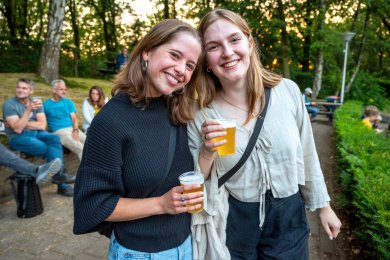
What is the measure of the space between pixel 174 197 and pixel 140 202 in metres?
0.16

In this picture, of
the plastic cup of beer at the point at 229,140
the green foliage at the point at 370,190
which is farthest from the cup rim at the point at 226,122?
the green foliage at the point at 370,190

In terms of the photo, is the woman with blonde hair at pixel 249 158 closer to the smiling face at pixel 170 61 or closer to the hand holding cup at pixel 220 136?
the hand holding cup at pixel 220 136

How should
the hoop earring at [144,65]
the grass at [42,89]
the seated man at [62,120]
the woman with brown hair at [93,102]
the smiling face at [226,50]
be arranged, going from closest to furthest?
the hoop earring at [144,65] < the smiling face at [226,50] < the seated man at [62,120] < the woman with brown hair at [93,102] < the grass at [42,89]

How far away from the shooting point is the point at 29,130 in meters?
4.84

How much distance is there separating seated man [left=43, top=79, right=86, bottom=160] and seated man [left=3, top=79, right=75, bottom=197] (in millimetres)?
516

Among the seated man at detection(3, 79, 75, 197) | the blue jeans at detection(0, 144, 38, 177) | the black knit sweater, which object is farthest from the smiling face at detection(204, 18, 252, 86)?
the seated man at detection(3, 79, 75, 197)

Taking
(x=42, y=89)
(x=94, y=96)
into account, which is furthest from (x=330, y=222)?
(x=42, y=89)

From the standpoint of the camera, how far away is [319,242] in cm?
348

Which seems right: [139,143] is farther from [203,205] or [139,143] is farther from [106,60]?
[106,60]

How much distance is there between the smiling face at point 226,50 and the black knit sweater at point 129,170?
1.36ft

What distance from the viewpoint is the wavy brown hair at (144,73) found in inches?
57.6

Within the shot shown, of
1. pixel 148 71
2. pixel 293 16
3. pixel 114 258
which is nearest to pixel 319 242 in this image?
pixel 114 258

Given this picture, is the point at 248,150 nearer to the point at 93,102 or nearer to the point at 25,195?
the point at 25,195

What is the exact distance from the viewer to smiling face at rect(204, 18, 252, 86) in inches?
68.3
